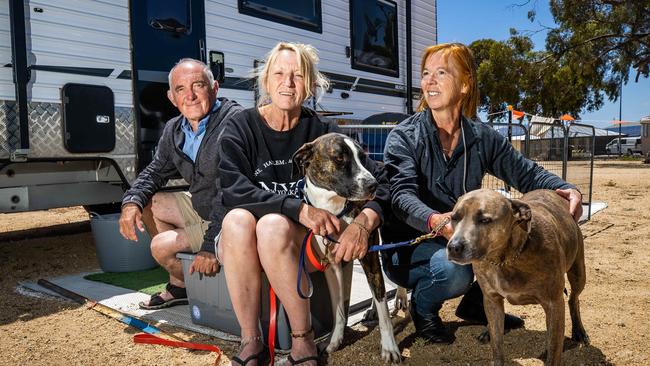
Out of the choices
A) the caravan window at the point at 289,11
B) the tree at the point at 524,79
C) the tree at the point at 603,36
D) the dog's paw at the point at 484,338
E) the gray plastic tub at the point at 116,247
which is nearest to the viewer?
the dog's paw at the point at 484,338

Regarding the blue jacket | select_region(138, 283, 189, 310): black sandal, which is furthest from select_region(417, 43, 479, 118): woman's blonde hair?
select_region(138, 283, 189, 310): black sandal

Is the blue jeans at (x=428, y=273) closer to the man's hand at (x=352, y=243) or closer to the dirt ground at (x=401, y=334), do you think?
the dirt ground at (x=401, y=334)

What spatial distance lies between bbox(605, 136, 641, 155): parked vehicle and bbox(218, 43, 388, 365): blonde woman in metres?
35.4

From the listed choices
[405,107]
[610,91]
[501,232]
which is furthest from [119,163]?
[610,91]

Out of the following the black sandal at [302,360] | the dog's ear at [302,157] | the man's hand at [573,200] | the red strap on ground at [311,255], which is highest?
the dog's ear at [302,157]

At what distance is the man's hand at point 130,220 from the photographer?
9.75ft

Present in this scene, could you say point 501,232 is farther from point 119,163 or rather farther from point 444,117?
point 119,163

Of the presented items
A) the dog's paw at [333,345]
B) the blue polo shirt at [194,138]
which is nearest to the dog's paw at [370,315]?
the dog's paw at [333,345]

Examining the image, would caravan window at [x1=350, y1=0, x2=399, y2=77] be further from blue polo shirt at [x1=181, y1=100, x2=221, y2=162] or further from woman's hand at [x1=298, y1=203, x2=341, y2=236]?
woman's hand at [x1=298, y1=203, x2=341, y2=236]

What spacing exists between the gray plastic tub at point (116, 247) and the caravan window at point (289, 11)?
235 cm

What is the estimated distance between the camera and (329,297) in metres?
2.80

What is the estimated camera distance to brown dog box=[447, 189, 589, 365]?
2.03 meters

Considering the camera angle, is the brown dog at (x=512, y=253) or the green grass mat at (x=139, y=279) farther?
the green grass mat at (x=139, y=279)

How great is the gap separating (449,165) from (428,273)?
1.83ft
